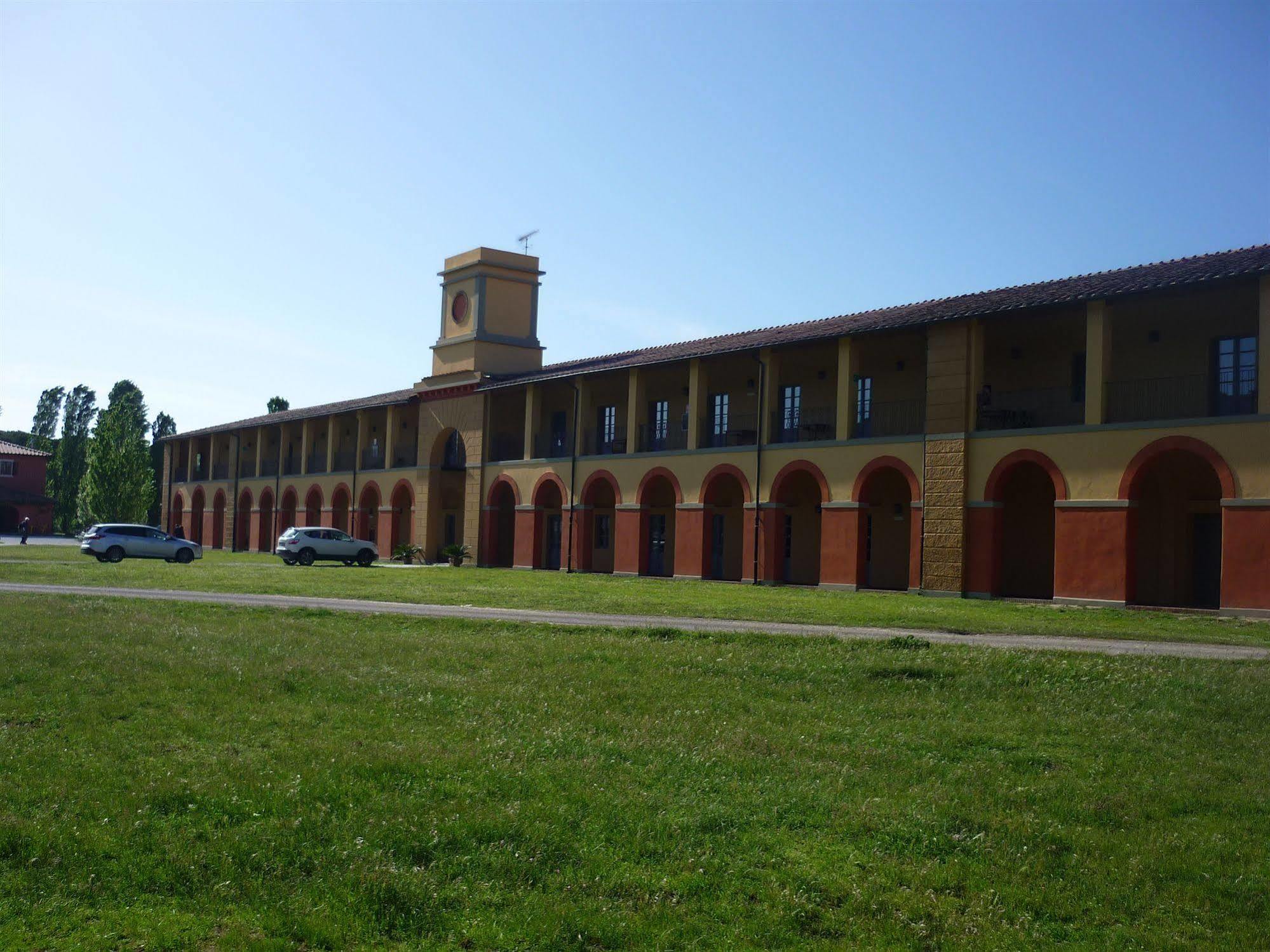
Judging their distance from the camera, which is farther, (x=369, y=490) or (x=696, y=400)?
(x=369, y=490)

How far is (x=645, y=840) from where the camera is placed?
23.9 feet

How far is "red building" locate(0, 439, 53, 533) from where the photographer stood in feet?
285

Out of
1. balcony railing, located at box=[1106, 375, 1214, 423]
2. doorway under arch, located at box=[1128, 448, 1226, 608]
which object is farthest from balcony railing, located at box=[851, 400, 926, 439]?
doorway under arch, located at box=[1128, 448, 1226, 608]

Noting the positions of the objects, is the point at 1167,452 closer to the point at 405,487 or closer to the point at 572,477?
the point at 572,477

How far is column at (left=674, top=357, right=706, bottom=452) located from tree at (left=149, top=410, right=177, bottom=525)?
153ft

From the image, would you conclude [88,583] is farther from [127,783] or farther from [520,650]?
[127,783]

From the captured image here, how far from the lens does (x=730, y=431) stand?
35.2 metres

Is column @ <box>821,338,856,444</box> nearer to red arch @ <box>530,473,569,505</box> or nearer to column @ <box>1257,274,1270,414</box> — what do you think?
column @ <box>1257,274,1270,414</box>

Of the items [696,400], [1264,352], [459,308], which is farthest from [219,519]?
[1264,352]

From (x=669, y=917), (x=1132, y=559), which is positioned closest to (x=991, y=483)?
(x=1132, y=559)

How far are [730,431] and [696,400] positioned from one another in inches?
58.0

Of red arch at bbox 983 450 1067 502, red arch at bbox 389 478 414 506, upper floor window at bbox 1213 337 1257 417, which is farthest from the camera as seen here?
red arch at bbox 389 478 414 506

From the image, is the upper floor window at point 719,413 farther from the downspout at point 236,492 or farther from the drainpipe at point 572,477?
the downspout at point 236,492

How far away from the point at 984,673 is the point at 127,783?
27.8 ft
